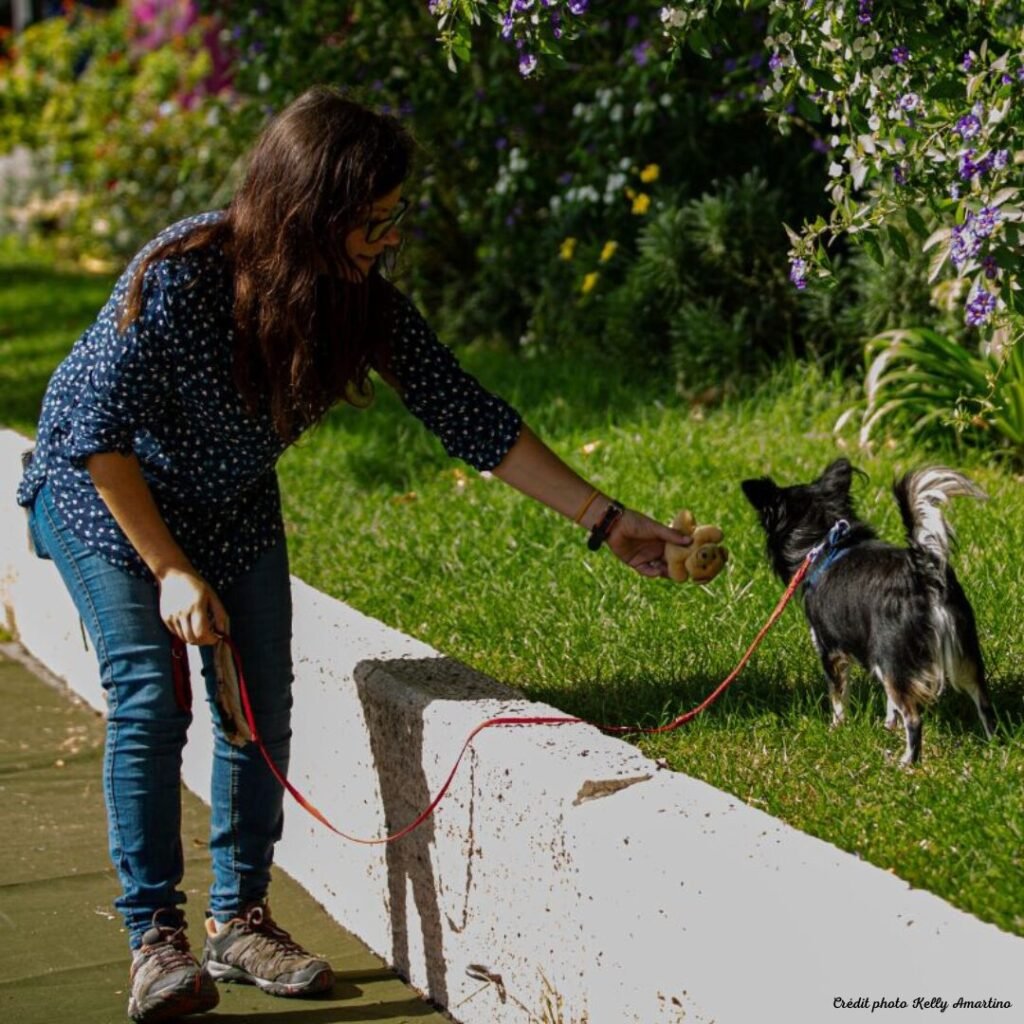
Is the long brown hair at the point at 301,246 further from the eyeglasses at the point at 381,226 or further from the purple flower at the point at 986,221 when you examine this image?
the purple flower at the point at 986,221

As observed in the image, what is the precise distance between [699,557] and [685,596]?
109cm

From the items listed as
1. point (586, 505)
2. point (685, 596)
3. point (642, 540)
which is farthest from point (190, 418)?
point (685, 596)

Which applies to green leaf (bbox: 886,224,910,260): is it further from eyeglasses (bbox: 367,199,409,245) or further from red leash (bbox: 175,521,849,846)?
eyeglasses (bbox: 367,199,409,245)

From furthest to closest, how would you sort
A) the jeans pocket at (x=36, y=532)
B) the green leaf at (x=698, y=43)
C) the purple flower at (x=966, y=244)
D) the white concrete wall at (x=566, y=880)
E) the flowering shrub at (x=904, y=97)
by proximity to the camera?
the jeans pocket at (x=36, y=532)
the green leaf at (x=698, y=43)
the flowering shrub at (x=904, y=97)
the purple flower at (x=966, y=244)
the white concrete wall at (x=566, y=880)

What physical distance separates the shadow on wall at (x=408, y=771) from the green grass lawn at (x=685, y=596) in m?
0.29

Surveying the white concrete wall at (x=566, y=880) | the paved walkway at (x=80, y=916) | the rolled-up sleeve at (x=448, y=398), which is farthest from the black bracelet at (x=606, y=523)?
the paved walkway at (x=80, y=916)

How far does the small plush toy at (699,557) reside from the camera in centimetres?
361

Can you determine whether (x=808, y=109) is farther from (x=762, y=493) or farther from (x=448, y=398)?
(x=448, y=398)

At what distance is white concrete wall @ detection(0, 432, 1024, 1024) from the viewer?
2.56 metres

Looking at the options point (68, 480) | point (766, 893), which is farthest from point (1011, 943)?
point (68, 480)

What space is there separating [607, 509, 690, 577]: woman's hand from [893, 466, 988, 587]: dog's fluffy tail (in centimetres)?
49

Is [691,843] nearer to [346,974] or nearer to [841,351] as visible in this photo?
[346,974]

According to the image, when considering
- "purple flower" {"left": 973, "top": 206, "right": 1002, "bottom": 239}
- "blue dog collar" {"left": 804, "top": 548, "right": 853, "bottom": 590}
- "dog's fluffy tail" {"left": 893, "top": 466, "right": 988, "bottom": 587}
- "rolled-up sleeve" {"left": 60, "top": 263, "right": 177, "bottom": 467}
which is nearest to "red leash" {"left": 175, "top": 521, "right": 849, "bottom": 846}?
"blue dog collar" {"left": 804, "top": 548, "right": 853, "bottom": 590}

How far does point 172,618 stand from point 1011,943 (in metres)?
1.68
